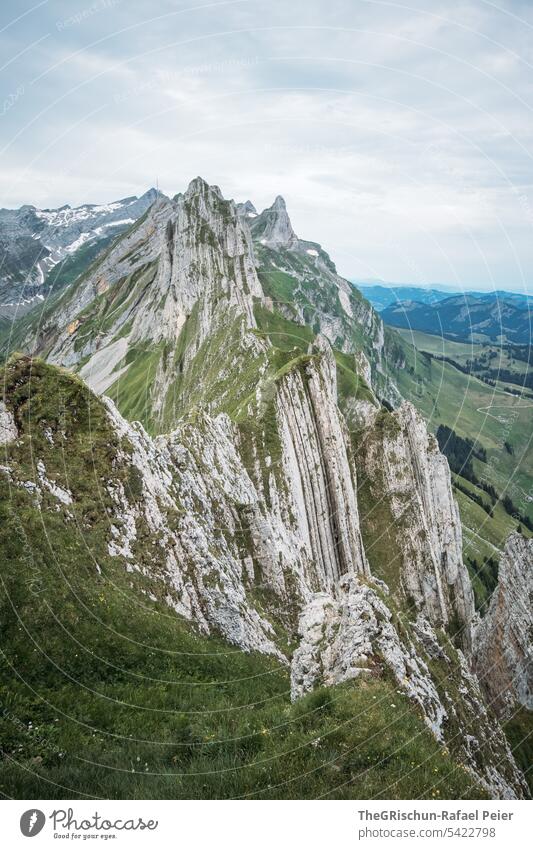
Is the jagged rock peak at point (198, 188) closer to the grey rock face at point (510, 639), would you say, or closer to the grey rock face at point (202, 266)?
the grey rock face at point (202, 266)

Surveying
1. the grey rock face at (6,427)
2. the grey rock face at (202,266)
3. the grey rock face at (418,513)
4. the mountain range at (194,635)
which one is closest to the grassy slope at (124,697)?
the mountain range at (194,635)

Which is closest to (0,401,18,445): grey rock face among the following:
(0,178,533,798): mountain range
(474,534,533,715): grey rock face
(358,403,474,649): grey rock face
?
(0,178,533,798): mountain range

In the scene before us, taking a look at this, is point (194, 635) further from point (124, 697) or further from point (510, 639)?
point (510, 639)

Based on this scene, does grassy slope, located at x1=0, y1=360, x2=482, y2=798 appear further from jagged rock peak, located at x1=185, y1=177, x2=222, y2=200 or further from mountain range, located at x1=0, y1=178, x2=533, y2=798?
jagged rock peak, located at x1=185, y1=177, x2=222, y2=200
